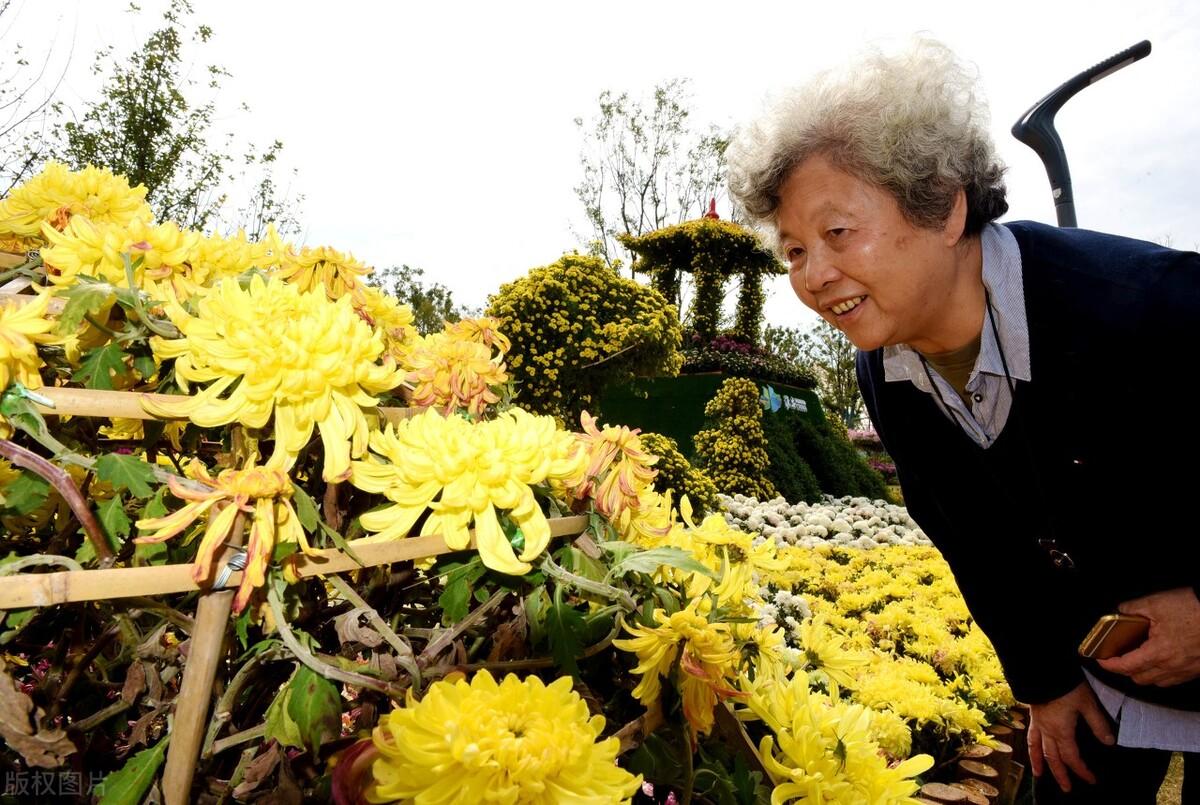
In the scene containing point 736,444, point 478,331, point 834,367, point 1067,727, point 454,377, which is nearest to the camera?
point 454,377

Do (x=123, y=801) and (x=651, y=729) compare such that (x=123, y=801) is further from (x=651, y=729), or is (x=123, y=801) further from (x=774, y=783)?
(x=774, y=783)

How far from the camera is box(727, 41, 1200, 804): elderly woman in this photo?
4.27 ft

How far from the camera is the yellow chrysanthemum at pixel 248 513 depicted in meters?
0.54

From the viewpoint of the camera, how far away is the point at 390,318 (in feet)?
3.11

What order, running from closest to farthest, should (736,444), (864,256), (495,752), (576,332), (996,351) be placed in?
(495,752)
(864,256)
(996,351)
(576,332)
(736,444)

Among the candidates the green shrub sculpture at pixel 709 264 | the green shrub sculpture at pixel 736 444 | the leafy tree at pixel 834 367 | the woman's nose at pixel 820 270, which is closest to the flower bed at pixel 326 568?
the woman's nose at pixel 820 270

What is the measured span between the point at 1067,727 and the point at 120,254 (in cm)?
216

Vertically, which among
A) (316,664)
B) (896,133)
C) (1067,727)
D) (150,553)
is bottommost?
(1067,727)

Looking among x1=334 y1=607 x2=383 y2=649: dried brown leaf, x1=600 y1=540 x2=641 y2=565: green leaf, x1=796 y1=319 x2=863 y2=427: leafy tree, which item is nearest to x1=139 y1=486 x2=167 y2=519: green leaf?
x1=334 y1=607 x2=383 y2=649: dried brown leaf

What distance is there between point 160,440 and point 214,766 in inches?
14.1

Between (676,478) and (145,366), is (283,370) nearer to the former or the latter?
(145,366)

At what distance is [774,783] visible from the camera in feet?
2.70

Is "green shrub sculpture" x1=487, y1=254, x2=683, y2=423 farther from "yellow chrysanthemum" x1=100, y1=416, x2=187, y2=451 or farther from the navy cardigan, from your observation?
"yellow chrysanthemum" x1=100, y1=416, x2=187, y2=451

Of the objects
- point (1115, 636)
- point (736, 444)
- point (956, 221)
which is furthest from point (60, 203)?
Answer: point (736, 444)
